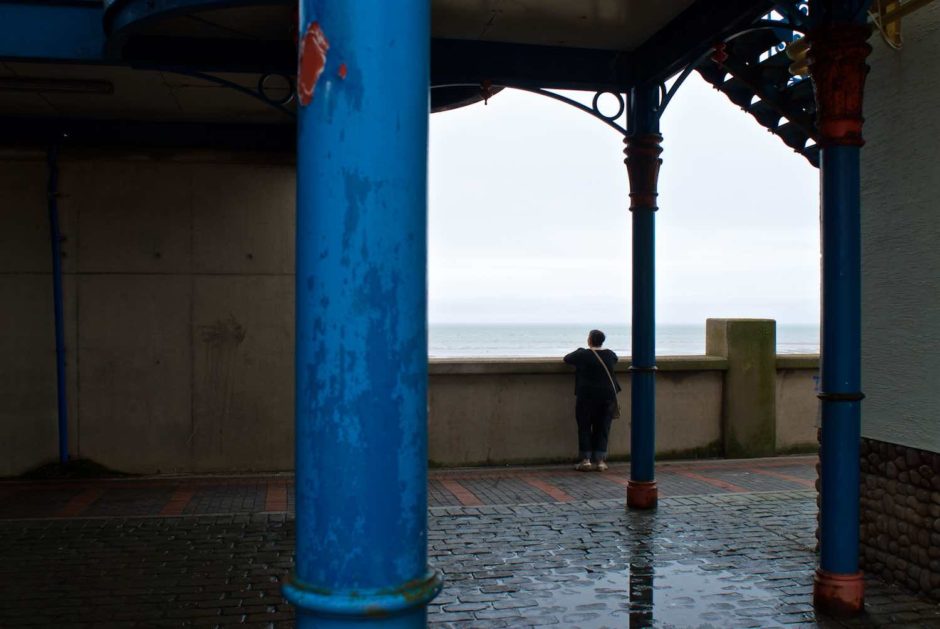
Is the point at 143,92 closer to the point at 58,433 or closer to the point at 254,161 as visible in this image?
the point at 254,161

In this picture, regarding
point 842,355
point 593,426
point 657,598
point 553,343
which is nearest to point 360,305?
point 842,355

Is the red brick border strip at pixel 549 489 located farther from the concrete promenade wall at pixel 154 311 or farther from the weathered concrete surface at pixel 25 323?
the weathered concrete surface at pixel 25 323

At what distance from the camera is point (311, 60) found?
1.75m

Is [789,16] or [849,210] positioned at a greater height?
[789,16]

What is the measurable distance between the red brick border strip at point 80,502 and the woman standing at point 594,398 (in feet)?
16.7

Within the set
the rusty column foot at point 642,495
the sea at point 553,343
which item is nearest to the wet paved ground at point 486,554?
the rusty column foot at point 642,495

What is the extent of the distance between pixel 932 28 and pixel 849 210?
52.2 inches

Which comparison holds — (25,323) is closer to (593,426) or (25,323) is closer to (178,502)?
(178,502)

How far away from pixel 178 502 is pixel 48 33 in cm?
421

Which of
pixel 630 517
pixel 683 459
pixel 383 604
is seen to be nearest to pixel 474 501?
pixel 630 517

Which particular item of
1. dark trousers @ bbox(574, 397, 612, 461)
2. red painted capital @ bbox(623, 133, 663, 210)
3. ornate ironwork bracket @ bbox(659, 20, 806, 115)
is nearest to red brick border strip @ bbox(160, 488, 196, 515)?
dark trousers @ bbox(574, 397, 612, 461)

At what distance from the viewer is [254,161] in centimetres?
980

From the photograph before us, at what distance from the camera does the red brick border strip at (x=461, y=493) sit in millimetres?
8312

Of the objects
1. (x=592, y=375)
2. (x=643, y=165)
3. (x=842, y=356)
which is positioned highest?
(x=643, y=165)
